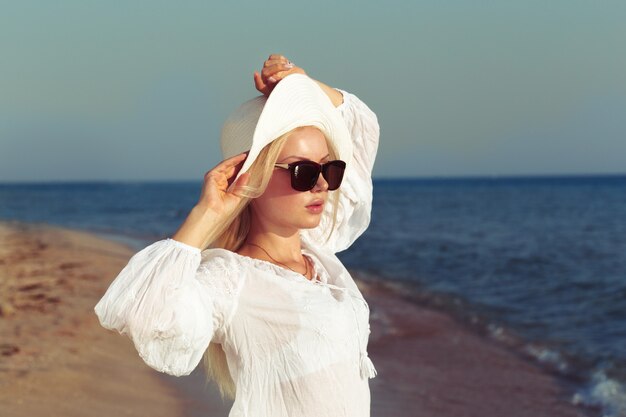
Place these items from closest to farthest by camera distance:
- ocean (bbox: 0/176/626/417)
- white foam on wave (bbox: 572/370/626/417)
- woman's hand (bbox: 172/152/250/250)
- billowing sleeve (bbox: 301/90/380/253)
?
woman's hand (bbox: 172/152/250/250)
billowing sleeve (bbox: 301/90/380/253)
white foam on wave (bbox: 572/370/626/417)
ocean (bbox: 0/176/626/417)

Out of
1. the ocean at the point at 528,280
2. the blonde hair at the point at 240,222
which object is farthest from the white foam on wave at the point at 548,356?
the blonde hair at the point at 240,222

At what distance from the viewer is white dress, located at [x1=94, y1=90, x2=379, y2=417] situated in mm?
2490

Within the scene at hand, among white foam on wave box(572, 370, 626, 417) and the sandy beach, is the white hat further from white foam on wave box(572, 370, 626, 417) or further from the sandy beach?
white foam on wave box(572, 370, 626, 417)

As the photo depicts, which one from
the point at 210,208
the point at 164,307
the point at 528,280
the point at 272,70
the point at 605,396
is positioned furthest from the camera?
the point at 528,280

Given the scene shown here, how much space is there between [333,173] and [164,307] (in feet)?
2.43

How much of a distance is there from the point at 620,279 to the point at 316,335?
1440 cm

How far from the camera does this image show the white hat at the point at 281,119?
2.68m

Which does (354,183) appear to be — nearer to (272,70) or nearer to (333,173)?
(333,173)

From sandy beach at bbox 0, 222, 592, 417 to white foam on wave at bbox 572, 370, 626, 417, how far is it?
0.18 m

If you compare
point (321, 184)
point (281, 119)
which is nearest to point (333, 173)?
point (321, 184)

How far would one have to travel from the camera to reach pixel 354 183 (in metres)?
3.41

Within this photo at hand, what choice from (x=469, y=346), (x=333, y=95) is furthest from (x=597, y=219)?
(x=333, y=95)

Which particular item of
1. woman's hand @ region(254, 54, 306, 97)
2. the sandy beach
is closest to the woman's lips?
woman's hand @ region(254, 54, 306, 97)

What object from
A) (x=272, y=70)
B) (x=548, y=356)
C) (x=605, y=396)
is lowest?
(x=548, y=356)
